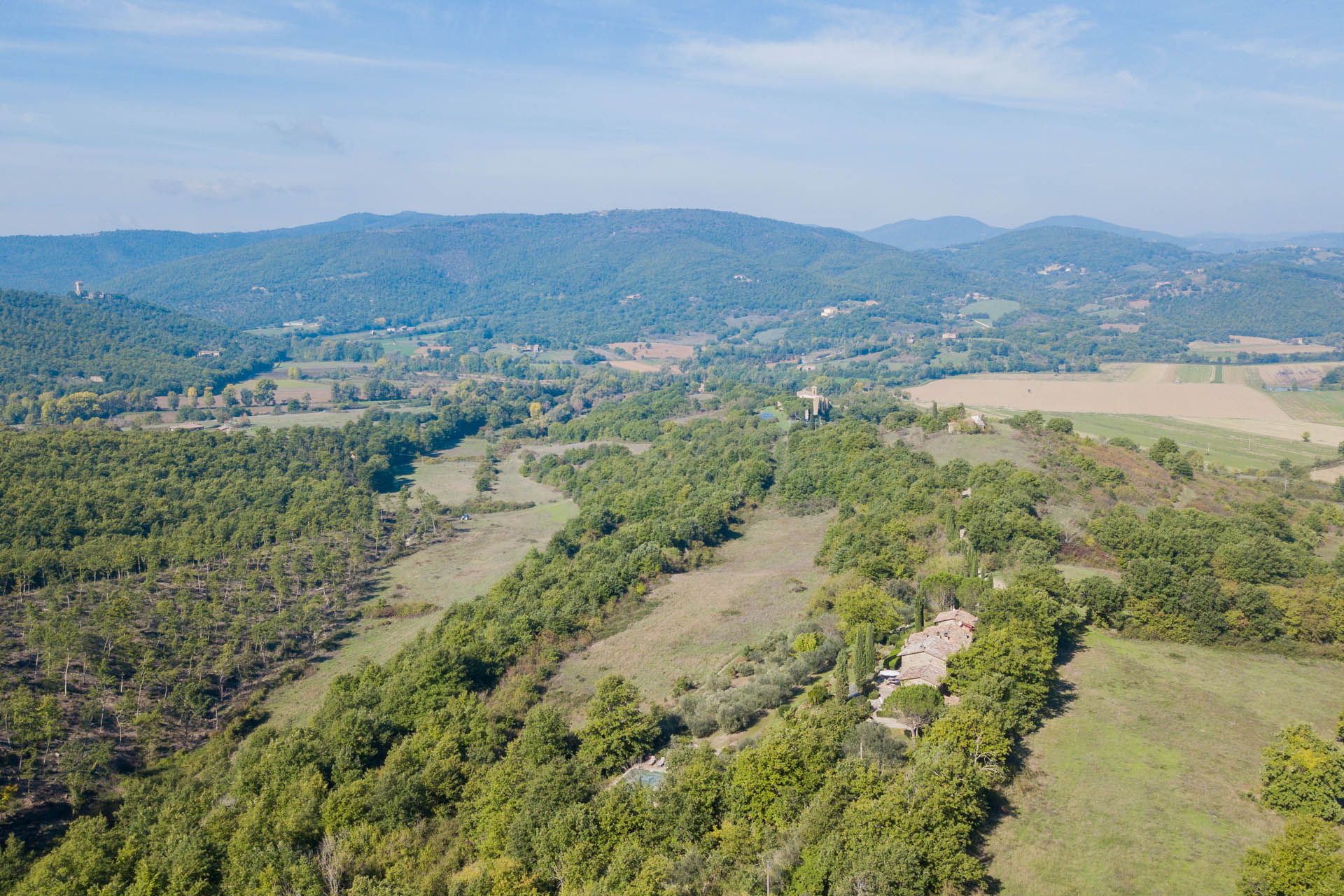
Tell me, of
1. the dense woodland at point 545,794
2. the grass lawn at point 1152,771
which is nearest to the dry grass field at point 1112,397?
the grass lawn at point 1152,771

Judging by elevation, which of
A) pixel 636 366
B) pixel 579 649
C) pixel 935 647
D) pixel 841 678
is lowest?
pixel 579 649

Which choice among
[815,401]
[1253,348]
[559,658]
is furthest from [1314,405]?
[559,658]

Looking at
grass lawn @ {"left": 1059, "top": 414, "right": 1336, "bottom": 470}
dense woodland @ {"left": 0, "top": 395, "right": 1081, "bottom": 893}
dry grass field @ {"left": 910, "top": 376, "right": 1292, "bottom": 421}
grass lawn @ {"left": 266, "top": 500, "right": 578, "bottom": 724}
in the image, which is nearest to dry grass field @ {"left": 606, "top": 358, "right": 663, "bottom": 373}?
dry grass field @ {"left": 910, "top": 376, "right": 1292, "bottom": 421}

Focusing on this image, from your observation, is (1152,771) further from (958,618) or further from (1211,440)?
(1211,440)

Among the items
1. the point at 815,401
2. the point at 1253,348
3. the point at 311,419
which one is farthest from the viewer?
the point at 1253,348

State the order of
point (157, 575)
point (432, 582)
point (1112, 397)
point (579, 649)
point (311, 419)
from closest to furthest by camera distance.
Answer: point (579, 649), point (157, 575), point (432, 582), point (311, 419), point (1112, 397)

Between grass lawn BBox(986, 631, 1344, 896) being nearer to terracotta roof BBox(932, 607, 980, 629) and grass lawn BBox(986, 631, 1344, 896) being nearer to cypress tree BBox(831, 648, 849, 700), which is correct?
terracotta roof BBox(932, 607, 980, 629)

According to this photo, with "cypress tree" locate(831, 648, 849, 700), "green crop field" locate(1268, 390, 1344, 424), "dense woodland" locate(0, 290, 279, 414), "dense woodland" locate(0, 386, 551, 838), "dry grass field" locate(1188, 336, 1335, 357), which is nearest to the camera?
"cypress tree" locate(831, 648, 849, 700)

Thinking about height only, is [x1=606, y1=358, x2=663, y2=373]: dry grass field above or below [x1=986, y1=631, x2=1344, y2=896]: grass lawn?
below
